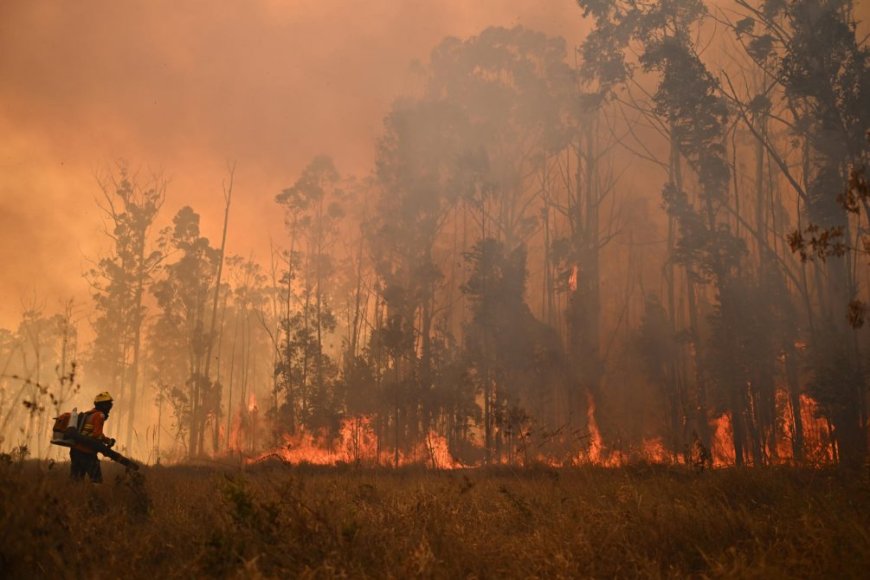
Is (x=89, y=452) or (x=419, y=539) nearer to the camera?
(x=419, y=539)

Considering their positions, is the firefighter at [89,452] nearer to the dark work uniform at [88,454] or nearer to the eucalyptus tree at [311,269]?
the dark work uniform at [88,454]

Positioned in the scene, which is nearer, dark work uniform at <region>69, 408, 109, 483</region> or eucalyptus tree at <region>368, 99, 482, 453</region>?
dark work uniform at <region>69, 408, 109, 483</region>

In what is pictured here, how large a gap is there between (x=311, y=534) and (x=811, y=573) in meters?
3.81

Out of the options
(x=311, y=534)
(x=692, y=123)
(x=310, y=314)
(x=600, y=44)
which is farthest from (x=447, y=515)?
(x=310, y=314)

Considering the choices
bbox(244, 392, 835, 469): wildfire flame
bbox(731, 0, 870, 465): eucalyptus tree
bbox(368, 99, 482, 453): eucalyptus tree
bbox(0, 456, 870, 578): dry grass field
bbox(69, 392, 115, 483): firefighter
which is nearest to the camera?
bbox(0, 456, 870, 578): dry grass field

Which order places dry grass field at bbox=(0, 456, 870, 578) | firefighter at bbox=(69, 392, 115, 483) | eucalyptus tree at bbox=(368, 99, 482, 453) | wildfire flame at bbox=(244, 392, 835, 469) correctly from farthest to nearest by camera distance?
eucalyptus tree at bbox=(368, 99, 482, 453), wildfire flame at bbox=(244, 392, 835, 469), firefighter at bbox=(69, 392, 115, 483), dry grass field at bbox=(0, 456, 870, 578)

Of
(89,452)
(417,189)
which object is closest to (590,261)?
(417,189)

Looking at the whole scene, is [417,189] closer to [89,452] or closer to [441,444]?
[441,444]

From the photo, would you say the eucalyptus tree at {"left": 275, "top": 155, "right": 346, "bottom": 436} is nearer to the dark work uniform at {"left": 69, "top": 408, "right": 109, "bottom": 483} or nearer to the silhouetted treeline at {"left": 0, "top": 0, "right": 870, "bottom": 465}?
the silhouetted treeline at {"left": 0, "top": 0, "right": 870, "bottom": 465}

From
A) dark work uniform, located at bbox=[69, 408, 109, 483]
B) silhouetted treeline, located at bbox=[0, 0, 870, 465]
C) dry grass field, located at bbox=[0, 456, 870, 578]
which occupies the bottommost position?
dry grass field, located at bbox=[0, 456, 870, 578]

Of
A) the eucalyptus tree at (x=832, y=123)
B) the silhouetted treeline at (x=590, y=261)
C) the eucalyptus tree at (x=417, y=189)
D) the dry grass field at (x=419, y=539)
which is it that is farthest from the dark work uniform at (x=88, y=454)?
the eucalyptus tree at (x=417, y=189)

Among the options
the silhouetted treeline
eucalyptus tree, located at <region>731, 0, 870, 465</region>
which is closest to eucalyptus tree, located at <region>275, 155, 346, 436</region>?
the silhouetted treeline

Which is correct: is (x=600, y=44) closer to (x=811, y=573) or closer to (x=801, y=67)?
(x=801, y=67)

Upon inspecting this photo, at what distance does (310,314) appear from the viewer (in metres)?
37.1
